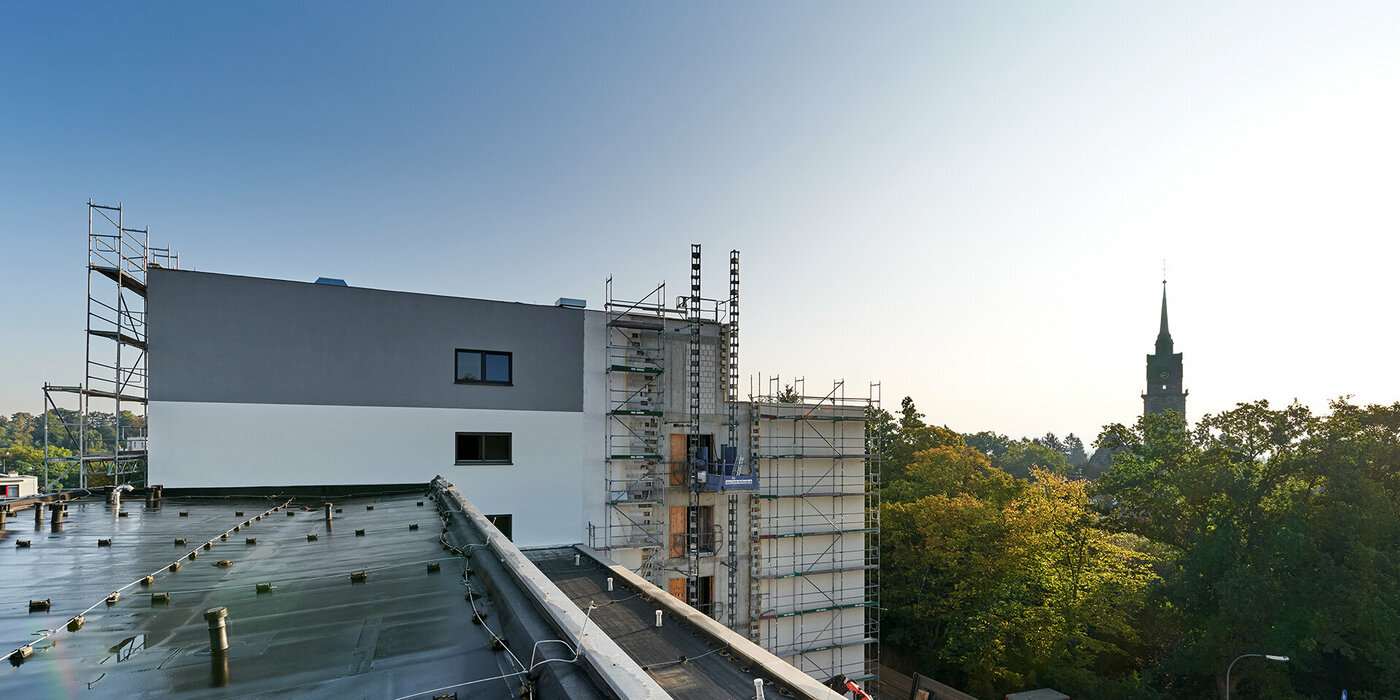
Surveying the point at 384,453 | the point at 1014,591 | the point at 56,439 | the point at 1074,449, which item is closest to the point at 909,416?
the point at 1014,591

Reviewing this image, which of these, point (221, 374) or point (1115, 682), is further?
point (1115, 682)

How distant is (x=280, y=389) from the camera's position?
1594 cm

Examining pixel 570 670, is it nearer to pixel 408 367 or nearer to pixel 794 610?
pixel 408 367

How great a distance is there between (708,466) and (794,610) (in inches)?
272

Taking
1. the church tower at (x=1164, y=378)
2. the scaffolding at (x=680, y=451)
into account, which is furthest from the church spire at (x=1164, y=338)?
the scaffolding at (x=680, y=451)

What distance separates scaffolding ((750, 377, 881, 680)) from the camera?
22.8 meters

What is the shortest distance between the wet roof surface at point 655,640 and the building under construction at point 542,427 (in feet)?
11.7

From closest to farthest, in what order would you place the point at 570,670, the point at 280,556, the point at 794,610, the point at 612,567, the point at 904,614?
the point at 570,670 < the point at 280,556 < the point at 612,567 < the point at 794,610 < the point at 904,614

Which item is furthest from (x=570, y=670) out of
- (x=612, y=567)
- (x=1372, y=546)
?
(x=1372, y=546)

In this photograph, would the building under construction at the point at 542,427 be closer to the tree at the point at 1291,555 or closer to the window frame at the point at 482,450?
the window frame at the point at 482,450

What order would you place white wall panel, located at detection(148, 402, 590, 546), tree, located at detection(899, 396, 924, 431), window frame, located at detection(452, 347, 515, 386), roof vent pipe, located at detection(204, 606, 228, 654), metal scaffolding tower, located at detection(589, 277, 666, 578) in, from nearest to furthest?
1. roof vent pipe, located at detection(204, 606, 228, 654)
2. white wall panel, located at detection(148, 402, 590, 546)
3. window frame, located at detection(452, 347, 515, 386)
4. metal scaffolding tower, located at detection(589, 277, 666, 578)
5. tree, located at detection(899, 396, 924, 431)

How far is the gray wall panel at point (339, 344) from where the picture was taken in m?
15.0

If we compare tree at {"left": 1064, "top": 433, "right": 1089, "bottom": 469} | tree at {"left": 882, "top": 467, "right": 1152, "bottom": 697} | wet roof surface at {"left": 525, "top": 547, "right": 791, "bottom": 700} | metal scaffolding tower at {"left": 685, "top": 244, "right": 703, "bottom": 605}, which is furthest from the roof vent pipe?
tree at {"left": 1064, "top": 433, "right": 1089, "bottom": 469}

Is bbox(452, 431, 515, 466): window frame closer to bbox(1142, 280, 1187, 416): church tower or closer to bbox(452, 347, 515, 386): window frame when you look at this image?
bbox(452, 347, 515, 386): window frame
